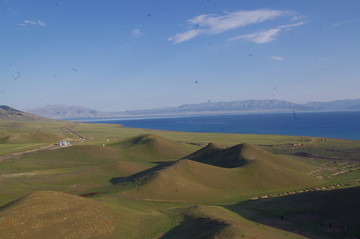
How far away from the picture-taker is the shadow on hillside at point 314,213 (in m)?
35.5

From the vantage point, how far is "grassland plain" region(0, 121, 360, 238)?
36.2 meters

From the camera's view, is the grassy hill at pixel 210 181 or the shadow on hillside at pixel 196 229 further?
the grassy hill at pixel 210 181

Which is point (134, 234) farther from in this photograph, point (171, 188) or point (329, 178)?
point (329, 178)

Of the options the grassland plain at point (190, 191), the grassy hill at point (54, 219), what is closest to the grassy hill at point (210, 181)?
the grassland plain at point (190, 191)

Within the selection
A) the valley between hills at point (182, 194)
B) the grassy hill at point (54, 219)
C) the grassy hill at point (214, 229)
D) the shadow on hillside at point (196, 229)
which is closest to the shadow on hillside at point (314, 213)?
the valley between hills at point (182, 194)

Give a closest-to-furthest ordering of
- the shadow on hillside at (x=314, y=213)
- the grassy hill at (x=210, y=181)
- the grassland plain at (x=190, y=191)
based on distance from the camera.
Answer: the shadow on hillside at (x=314, y=213) < the grassland plain at (x=190, y=191) < the grassy hill at (x=210, y=181)

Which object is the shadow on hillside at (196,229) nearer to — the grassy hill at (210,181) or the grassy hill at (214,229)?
the grassy hill at (214,229)

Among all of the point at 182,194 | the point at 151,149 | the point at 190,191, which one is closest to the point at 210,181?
the point at 190,191

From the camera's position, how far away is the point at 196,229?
35.4m

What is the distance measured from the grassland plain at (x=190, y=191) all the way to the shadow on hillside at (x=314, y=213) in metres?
0.12

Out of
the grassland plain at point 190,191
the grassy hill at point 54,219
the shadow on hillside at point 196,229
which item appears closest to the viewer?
the shadow on hillside at point 196,229

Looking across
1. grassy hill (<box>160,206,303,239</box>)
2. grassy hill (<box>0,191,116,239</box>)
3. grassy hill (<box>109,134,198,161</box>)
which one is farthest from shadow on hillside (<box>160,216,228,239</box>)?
grassy hill (<box>109,134,198,161</box>)

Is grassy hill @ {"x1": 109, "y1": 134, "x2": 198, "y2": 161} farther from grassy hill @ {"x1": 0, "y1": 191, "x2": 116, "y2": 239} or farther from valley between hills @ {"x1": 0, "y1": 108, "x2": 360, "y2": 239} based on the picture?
grassy hill @ {"x1": 0, "y1": 191, "x2": 116, "y2": 239}

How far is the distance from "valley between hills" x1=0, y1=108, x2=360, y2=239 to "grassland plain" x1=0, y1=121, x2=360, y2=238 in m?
0.20
